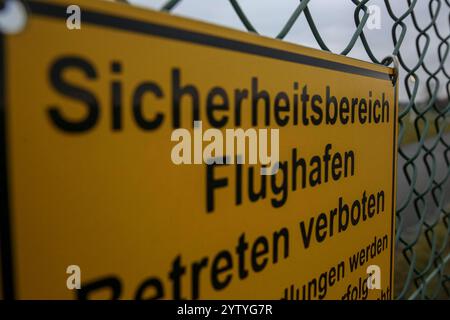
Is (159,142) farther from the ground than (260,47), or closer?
closer

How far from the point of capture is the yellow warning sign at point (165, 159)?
Result: 276 mm

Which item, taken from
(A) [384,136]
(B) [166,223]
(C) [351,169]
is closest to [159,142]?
(B) [166,223]

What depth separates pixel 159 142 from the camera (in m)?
0.34

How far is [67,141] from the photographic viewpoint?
29 cm

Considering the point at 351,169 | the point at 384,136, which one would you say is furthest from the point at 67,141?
the point at 384,136

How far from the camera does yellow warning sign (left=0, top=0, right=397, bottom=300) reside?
276 mm

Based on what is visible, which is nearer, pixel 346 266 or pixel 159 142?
pixel 159 142

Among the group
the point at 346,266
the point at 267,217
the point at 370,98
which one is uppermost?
the point at 370,98

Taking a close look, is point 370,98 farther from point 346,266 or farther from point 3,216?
point 3,216

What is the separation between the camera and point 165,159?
349mm
